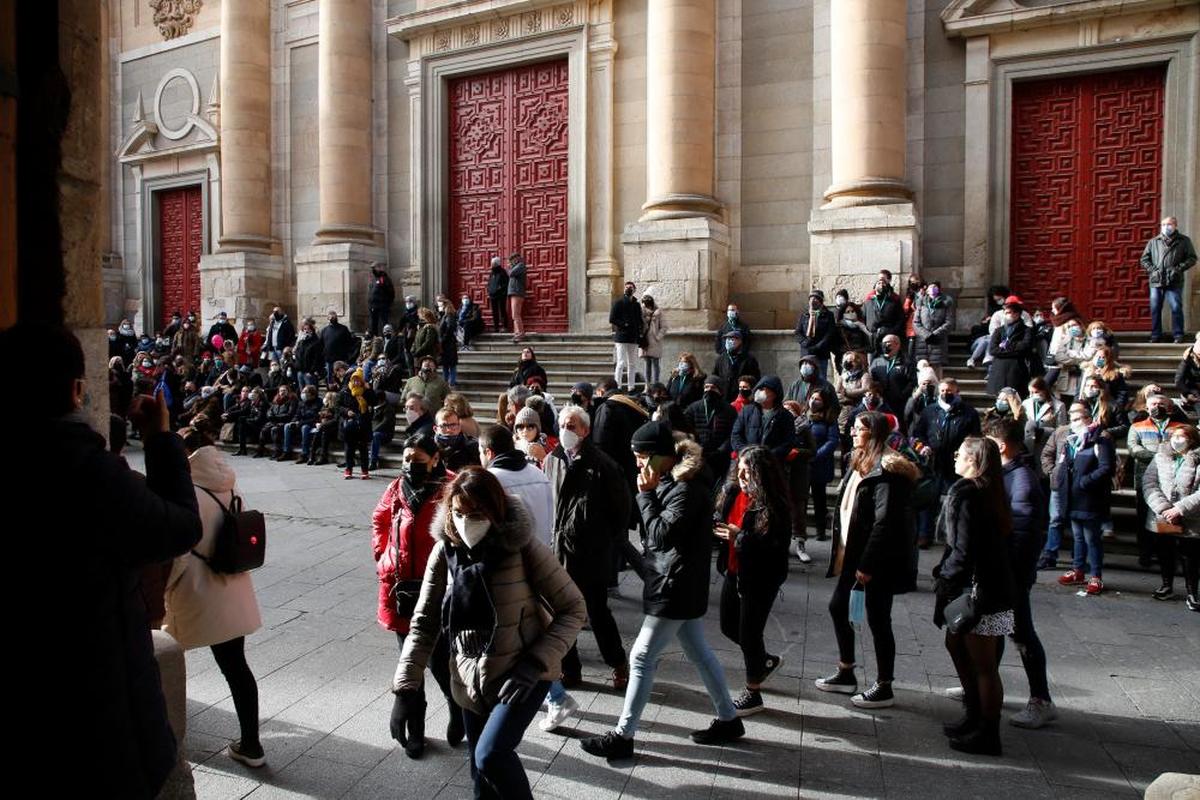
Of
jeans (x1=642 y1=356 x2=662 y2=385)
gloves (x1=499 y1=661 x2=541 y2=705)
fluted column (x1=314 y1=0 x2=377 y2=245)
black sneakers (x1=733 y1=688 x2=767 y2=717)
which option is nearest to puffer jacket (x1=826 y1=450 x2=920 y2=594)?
black sneakers (x1=733 y1=688 x2=767 y2=717)

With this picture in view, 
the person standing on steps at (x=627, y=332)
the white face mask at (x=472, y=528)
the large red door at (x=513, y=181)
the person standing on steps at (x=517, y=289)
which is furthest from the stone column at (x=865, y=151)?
the white face mask at (x=472, y=528)

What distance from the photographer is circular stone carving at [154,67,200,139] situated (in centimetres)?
2222

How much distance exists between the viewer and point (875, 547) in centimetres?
501

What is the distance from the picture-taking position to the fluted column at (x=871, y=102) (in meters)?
13.2

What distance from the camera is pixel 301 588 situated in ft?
A: 24.3

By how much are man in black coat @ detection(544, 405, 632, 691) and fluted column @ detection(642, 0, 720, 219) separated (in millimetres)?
10016

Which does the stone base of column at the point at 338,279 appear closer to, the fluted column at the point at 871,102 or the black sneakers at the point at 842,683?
the fluted column at the point at 871,102

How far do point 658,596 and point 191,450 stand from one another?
2427 millimetres

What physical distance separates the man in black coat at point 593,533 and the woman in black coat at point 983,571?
6.14 ft

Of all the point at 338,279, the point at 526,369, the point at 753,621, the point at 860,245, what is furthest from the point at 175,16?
the point at 753,621

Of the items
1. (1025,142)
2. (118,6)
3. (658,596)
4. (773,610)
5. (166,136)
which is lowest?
(773,610)

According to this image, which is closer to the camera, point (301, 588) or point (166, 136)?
point (301, 588)

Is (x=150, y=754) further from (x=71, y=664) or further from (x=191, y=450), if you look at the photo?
(x=191, y=450)

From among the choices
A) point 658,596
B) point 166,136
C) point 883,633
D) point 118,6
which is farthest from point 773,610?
point 118,6
